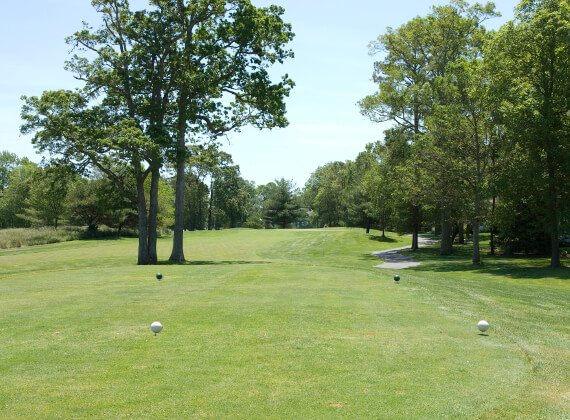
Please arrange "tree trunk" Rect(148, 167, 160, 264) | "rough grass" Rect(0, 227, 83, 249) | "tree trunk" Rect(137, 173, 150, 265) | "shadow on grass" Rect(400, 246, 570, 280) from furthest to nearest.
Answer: "rough grass" Rect(0, 227, 83, 249) < "tree trunk" Rect(148, 167, 160, 264) < "tree trunk" Rect(137, 173, 150, 265) < "shadow on grass" Rect(400, 246, 570, 280)

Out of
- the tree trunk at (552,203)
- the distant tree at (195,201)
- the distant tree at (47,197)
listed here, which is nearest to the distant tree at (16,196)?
the distant tree at (47,197)

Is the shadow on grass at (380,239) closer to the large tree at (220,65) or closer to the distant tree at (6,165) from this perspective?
the large tree at (220,65)

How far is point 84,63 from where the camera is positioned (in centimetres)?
3008

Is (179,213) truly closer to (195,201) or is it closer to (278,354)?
(278,354)

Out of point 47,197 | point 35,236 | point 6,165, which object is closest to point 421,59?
point 47,197

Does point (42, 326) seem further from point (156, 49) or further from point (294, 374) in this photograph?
point (156, 49)

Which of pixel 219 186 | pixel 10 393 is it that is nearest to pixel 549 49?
pixel 10 393

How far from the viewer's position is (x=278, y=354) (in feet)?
25.8

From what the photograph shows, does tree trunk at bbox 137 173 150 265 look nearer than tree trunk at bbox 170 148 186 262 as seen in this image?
Yes

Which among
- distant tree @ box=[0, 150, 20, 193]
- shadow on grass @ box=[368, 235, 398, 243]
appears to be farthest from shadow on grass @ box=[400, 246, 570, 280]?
distant tree @ box=[0, 150, 20, 193]

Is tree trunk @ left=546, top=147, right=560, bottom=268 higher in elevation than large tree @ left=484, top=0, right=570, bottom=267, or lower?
lower

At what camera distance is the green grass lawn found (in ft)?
19.3

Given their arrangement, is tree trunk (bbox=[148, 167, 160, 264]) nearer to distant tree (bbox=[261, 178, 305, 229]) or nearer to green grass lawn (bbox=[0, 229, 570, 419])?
green grass lawn (bbox=[0, 229, 570, 419])

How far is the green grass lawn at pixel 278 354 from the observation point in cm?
588
